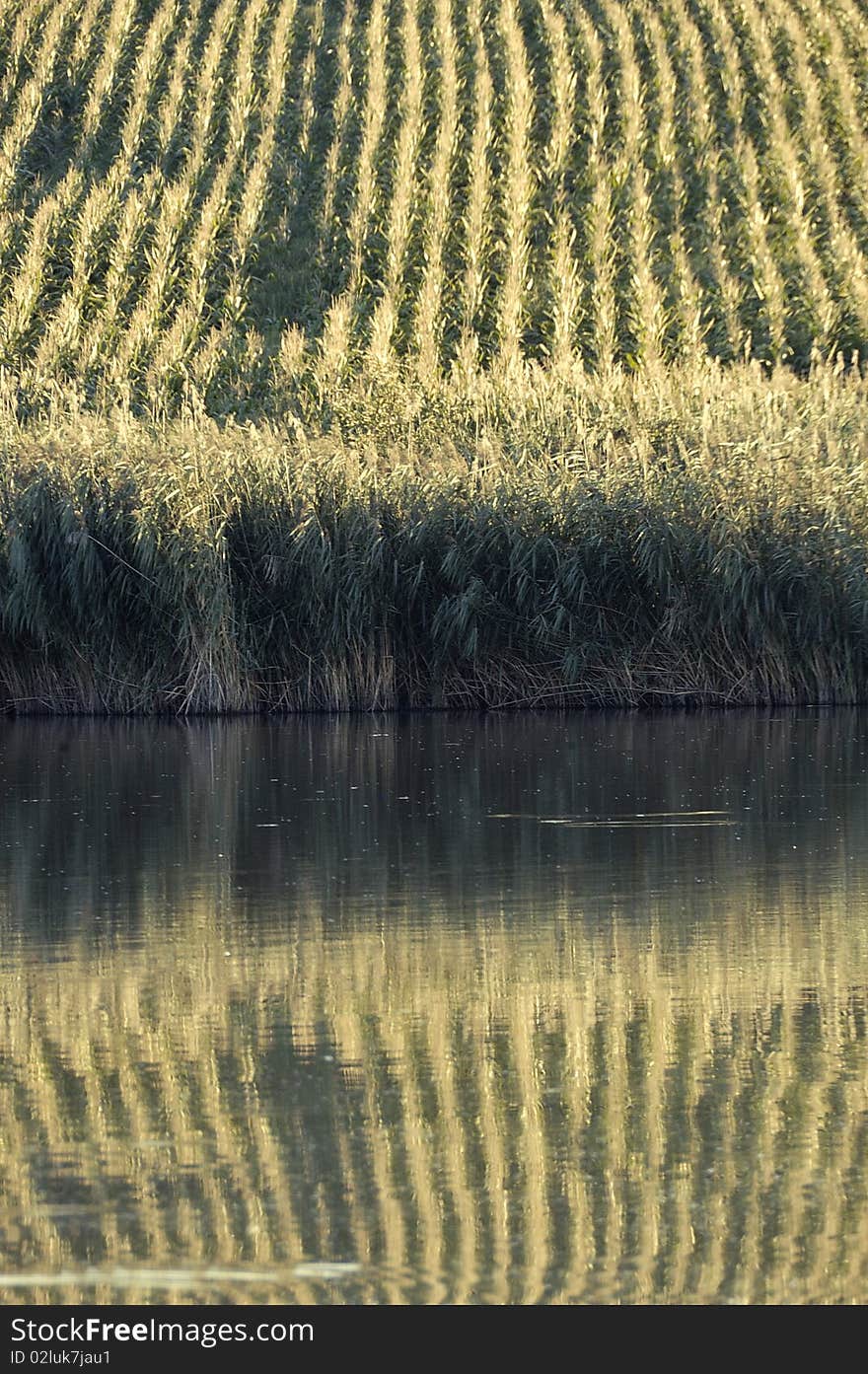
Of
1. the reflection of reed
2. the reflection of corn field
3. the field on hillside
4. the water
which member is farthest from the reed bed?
the reflection of reed

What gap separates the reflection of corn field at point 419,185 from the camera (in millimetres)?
30938

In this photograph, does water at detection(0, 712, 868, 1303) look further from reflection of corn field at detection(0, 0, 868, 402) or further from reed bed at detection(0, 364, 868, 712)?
reflection of corn field at detection(0, 0, 868, 402)

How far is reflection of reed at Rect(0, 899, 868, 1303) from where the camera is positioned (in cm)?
397

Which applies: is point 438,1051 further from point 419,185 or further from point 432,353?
point 419,185

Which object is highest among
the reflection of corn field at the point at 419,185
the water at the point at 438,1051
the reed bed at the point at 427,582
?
the reflection of corn field at the point at 419,185

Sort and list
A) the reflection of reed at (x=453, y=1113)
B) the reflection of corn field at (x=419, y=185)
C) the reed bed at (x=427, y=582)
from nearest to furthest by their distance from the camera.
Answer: the reflection of reed at (x=453, y=1113) < the reed bed at (x=427, y=582) < the reflection of corn field at (x=419, y=185)

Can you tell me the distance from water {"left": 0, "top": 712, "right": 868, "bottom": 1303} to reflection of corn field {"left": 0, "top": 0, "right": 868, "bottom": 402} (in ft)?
59.6

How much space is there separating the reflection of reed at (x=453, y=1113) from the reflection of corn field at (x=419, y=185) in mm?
21090

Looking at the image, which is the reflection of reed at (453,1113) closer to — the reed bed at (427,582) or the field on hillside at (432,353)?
the reed bed at (427,582)

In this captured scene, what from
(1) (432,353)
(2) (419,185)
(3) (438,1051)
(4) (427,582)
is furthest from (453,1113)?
(2) (419,185)

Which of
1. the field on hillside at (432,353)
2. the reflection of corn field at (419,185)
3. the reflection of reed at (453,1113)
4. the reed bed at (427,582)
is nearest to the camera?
the reflection of reed at (453,1113)

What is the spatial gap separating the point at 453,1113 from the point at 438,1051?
0.63m

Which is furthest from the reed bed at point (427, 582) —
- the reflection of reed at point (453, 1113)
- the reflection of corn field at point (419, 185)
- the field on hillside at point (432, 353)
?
the reflection of reed at point (453, 1113)

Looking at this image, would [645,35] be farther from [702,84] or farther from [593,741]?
[593,741]
